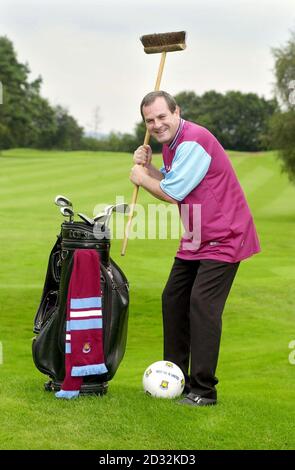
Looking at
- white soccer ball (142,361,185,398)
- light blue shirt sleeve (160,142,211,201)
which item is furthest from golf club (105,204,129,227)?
white soccer ball (142,361,185,398)

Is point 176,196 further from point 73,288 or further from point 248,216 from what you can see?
point 73,288

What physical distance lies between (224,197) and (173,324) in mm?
990

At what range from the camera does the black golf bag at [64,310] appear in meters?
5.41

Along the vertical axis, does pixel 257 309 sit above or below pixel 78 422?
below

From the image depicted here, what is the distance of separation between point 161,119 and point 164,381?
68.5 inches

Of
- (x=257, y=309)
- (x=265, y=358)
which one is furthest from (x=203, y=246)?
(x=257, y=309)

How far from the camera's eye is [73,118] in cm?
9312

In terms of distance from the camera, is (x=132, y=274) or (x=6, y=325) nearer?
(x=6, y=325)

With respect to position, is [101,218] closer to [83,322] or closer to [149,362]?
[83,322]

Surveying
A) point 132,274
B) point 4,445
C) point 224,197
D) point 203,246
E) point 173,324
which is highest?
point 224,197

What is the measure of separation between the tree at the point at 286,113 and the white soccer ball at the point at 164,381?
27.2 metres

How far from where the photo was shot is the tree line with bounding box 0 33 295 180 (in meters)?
79.1

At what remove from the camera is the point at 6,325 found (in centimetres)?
1205

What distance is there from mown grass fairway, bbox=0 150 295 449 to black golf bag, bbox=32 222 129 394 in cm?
18
